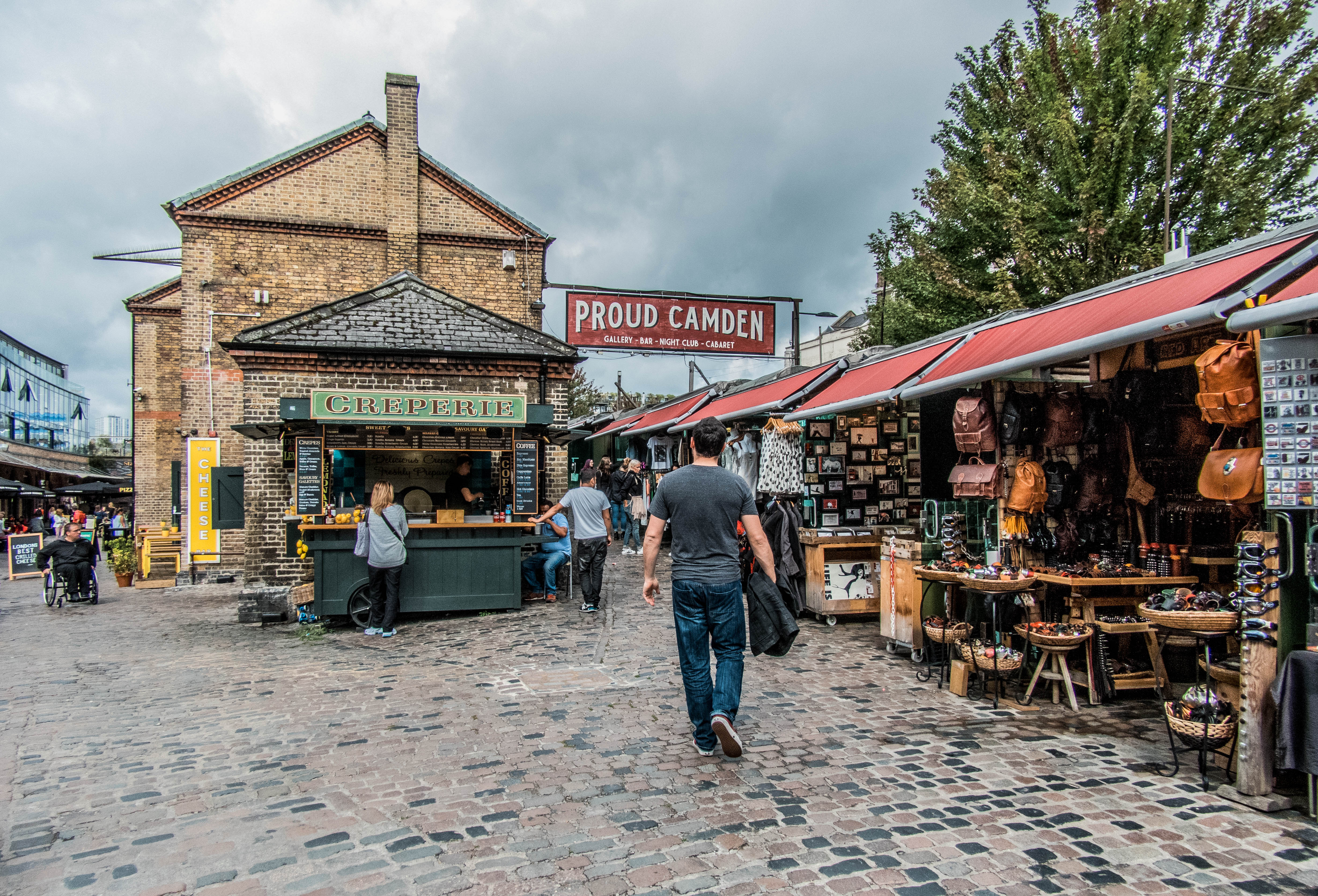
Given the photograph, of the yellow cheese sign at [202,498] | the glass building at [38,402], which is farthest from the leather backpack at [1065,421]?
the glass building at [38,402]

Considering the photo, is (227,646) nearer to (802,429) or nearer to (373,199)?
(802,429)

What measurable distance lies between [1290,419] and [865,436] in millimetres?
5701

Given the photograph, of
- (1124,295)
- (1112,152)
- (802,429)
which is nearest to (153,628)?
(802,429)

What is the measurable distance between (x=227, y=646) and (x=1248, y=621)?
31.8 feet

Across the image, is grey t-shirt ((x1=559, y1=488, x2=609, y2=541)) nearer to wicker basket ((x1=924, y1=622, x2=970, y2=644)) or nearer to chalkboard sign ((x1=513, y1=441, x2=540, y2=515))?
chalkboard sign ((x1=513, y1=441, x2=540, y2=515))

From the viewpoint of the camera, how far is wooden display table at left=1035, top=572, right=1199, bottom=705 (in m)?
5.57

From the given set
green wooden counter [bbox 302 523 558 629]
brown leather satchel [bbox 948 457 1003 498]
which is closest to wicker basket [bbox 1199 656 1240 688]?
brown leather satchel [bbox 948 457 1003 498]

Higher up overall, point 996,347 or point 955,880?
point 996,347

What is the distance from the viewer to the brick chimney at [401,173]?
1742cm

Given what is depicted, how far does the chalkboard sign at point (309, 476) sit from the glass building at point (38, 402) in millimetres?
56391

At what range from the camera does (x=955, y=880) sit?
3.22m

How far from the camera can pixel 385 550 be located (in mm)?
8953

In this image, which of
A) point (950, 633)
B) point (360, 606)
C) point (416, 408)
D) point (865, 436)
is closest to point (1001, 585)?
point (950, 633)

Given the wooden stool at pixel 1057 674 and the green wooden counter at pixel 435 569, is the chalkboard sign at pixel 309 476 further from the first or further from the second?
the wooden stool at pixel 1057 674
